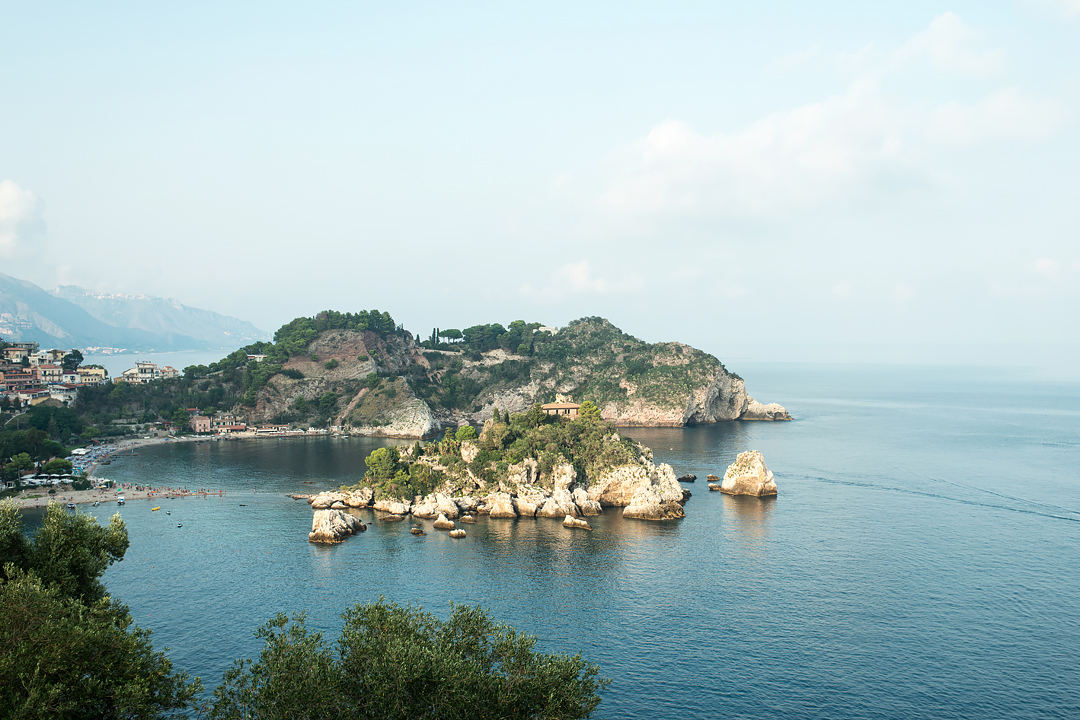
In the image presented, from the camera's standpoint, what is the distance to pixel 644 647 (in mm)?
50562

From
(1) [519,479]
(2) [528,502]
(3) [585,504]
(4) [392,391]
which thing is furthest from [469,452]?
(4) [392,391]

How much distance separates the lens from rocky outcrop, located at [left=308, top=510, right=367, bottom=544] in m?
77.7

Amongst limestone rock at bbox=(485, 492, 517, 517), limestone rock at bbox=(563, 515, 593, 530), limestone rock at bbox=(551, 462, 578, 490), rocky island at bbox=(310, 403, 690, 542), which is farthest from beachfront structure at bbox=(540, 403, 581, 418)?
limestone rock at bbox=(563, 515, 593, 530)

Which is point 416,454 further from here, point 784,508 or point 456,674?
point 456,674

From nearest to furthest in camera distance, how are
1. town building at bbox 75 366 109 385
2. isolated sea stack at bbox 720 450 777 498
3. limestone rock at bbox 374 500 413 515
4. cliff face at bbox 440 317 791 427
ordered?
limestone rock at bbox 374 500 413 515 → isolated sea stack at bbox 720 450 777 498 → cliff face at bbox 440 317 791 427 → town building at bbox 75 366 109 385

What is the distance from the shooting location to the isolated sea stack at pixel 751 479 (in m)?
99.1

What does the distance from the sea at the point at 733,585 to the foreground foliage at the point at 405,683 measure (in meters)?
12.0

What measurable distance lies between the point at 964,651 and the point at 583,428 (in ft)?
199

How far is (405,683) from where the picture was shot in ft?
101

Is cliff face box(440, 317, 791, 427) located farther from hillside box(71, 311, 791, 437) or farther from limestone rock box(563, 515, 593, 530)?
limestone rock box(563, 515, 593, 530)

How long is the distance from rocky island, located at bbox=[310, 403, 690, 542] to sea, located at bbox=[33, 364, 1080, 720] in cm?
330

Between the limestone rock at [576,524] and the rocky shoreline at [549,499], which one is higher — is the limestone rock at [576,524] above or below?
below

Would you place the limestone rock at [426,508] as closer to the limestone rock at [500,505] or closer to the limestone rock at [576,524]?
the limestone rock at [500,505]

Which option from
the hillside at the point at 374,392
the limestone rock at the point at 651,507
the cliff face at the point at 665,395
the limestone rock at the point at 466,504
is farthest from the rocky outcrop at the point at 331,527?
the cliff face at the point at 665,395
